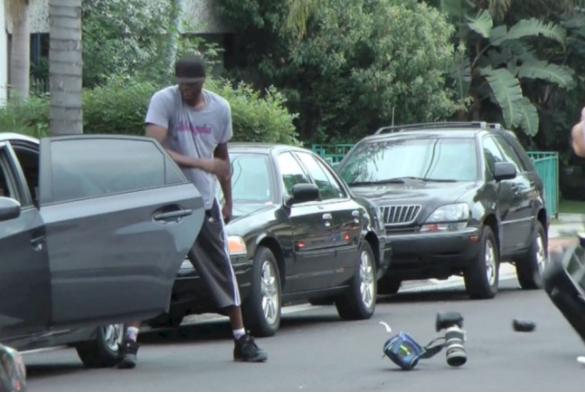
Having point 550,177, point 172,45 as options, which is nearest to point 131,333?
point 172,45

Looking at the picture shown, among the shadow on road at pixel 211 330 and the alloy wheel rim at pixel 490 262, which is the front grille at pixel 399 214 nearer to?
the alloy wheel rim at pixel 490 262

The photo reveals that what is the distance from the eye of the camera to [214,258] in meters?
9.58

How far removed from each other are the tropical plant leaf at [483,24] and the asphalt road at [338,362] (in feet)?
52.8

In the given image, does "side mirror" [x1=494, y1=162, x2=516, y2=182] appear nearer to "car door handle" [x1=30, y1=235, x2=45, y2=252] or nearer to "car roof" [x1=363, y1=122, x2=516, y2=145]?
"car roof" [x1=363, y1=122, x2=516, y2=145]

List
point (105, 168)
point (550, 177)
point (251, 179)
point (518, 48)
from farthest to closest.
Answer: point (518, 48) < point (550, 177) < point (251, 179) < point (105, 168)

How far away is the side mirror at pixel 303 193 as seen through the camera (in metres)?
11.9

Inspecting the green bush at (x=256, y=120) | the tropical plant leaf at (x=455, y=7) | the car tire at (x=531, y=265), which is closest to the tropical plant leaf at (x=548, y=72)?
the tropical plant leaf at (x=455, y=7)

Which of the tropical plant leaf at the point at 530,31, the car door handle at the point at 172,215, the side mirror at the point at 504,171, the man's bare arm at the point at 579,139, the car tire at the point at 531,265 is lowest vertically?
the car tire at the point at 531,265

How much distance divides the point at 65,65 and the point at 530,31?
17433mm

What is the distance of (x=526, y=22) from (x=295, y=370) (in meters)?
21.7

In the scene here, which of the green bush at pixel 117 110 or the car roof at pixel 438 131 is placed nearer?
the car roof at pixel 438 131

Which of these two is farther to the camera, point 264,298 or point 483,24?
point 483,24

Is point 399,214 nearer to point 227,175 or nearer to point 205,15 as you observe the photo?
point 227,175

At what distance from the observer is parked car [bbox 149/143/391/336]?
10961mm
